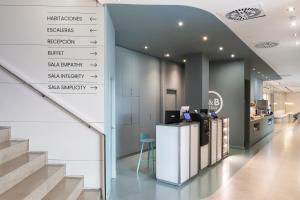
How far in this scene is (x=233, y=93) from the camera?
884 cm

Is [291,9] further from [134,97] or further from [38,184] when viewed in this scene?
[134,97]

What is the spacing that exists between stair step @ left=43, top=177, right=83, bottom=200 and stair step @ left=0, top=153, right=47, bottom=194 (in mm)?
402

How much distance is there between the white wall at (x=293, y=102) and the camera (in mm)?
27672

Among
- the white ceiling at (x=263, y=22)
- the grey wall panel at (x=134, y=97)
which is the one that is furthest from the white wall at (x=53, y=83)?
the grey wall panel at (x=134, y=97)

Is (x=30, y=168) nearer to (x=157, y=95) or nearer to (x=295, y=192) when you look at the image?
(x=295, y=192)

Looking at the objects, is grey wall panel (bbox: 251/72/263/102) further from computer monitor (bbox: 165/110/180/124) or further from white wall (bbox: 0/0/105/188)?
white wall (bbox: 0/0/105/188)

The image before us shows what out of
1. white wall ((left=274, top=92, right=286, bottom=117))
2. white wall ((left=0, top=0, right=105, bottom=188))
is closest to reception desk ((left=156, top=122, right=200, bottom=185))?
white wall ((left=0, top=0, right=105, bottom=188))

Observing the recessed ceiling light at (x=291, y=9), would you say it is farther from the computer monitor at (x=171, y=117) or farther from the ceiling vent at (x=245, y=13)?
the computer monitor at (x=171, y=117)

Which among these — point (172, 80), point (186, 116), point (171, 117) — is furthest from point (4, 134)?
point (172, 80)

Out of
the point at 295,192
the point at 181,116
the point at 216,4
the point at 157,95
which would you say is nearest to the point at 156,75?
the point at 157,95

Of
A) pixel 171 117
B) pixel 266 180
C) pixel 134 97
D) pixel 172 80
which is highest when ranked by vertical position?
pixel 172 80

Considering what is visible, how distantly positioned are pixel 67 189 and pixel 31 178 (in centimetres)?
49

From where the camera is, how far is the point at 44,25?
12.3 feet

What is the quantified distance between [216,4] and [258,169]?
428 centimetres
